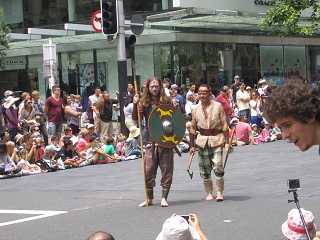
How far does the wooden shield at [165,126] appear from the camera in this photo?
11391 millimetres

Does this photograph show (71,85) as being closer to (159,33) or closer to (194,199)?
(159,33)

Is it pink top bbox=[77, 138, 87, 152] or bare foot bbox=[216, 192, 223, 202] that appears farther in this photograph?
pink top bbox=[77, 138, 87, 152]

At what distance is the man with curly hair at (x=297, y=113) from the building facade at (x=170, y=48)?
2363 centimetres

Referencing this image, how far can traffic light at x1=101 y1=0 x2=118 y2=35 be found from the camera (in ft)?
63.7

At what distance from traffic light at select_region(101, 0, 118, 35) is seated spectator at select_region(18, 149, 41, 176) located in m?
3.93

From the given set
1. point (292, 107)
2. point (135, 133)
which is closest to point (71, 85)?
point (135, 133)

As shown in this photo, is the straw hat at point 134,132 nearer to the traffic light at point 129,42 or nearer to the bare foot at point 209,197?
the traffic light at point 129,42

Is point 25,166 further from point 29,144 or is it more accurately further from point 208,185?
point 208,185

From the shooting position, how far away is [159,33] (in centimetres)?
2972

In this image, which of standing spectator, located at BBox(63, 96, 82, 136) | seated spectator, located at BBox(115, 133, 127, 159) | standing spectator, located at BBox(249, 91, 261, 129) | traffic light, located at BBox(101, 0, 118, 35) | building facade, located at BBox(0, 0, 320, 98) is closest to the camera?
traffic light, located at BBox(101, 0, 118, 35)

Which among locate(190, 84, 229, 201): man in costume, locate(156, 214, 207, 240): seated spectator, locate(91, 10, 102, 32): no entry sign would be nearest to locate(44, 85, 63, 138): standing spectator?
locate(91, 10, 102, 32): no entry sign

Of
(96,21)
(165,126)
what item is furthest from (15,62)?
(165,126)

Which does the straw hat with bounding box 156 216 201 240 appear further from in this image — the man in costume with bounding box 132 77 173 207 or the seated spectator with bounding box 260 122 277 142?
the seated spectator with bounding box 260 122 277 142

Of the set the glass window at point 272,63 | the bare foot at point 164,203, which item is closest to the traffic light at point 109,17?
the bare foot at point 164,203
